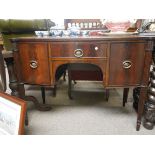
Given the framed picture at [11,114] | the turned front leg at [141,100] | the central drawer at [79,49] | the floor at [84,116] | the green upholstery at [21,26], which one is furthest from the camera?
the green upholstery at [21,26]

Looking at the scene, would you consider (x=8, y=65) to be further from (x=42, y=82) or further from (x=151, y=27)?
(x=151, y=27)

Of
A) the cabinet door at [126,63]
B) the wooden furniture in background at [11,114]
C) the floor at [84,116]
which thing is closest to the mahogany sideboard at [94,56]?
the cabinet door at [126,63]

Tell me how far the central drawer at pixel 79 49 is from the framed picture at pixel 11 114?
382mm

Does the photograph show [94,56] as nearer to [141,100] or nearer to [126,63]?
[126,63]

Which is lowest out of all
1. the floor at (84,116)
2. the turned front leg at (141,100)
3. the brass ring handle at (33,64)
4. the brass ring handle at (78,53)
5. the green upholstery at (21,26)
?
the floor at (84,116)

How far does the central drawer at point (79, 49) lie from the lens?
1060 mm

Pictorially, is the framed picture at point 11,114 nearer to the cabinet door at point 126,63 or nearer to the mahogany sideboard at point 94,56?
the mahogany sideboard at point 94,56

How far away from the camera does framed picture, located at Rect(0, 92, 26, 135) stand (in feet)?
→ 3.14

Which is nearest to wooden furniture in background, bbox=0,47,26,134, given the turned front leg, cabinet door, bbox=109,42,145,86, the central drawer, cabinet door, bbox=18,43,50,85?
cabinet door, bbox=18,43,50,85

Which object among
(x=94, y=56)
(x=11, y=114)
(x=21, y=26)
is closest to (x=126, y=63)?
(x=94, y=56)

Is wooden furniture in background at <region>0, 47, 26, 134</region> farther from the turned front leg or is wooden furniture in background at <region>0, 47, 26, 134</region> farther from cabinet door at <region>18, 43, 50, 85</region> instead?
the turned front leg

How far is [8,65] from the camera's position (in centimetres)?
129

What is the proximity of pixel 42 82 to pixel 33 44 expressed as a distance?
269 mm

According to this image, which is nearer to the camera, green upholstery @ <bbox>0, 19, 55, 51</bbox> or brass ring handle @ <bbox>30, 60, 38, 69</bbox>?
brass ring handle @ <bbox>30, 60, 38, 69</bbox>
